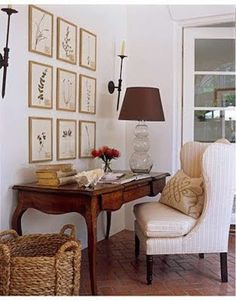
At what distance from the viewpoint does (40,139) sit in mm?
3080

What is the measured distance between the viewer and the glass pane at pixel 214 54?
4.15 meters

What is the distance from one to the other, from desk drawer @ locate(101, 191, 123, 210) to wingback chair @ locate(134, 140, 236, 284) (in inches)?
10.1

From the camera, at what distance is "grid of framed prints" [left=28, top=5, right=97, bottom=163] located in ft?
9.85

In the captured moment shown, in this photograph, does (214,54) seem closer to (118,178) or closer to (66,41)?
(66,41)

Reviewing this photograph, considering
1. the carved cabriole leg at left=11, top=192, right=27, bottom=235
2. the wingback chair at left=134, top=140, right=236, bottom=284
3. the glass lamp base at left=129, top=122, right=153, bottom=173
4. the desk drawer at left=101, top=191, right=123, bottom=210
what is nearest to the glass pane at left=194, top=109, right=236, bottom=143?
the glass lamp base at left=129, top=122, right=153, bottom=173

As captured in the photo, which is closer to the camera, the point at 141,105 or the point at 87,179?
the point at 87,179

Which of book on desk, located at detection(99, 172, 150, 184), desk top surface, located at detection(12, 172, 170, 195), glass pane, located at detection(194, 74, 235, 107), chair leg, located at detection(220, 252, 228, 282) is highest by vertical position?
glass pane, located at detection(194, 74, 235, 107)

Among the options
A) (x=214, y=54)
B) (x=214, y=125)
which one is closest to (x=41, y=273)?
(x=214, y=125)

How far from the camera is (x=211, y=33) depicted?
4152mm

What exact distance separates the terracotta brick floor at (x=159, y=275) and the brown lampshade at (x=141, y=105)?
1.17 metres

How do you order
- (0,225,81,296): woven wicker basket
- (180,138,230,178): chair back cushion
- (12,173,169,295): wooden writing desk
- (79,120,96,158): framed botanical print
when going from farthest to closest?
(79,120,96,158): framed botanical print
(180,138,230,178): chair back cushion
(12,173,169,295): wooden writing desk
(0,225,81,296): woven wicker basket

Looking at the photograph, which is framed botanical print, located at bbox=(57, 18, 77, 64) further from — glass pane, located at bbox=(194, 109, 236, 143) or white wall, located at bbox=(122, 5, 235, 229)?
glass pane, located at bbox=(194, 109, 236, 143)

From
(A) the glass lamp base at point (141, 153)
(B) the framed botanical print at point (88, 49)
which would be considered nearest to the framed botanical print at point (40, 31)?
(B) the framed botanical print at point (88, 49)

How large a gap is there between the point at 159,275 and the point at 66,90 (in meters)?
1.60
